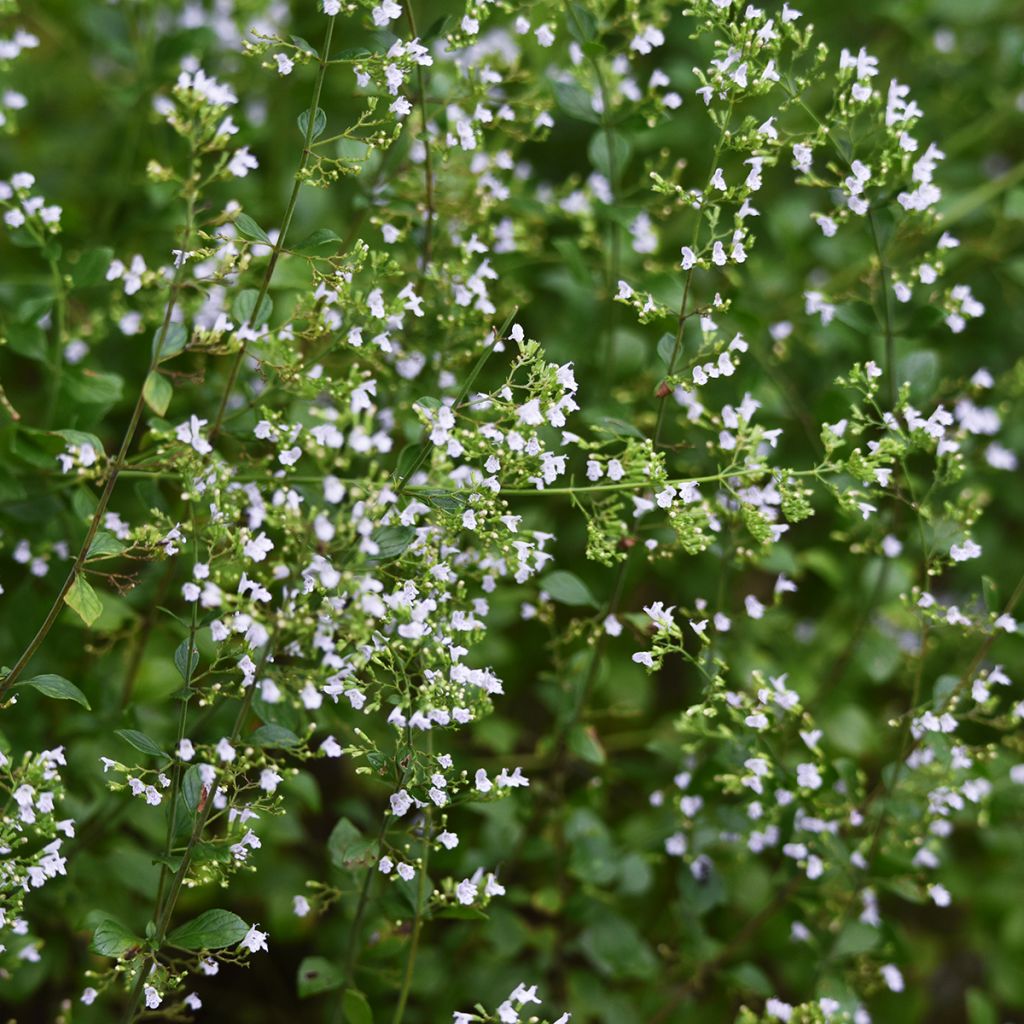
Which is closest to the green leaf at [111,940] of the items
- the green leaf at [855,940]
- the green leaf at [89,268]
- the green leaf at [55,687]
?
the green leaf at [55,687]

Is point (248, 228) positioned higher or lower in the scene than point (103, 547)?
higher

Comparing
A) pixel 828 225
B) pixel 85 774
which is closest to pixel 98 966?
pixel 85 774

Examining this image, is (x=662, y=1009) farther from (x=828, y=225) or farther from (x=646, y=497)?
(x=828, y=225)

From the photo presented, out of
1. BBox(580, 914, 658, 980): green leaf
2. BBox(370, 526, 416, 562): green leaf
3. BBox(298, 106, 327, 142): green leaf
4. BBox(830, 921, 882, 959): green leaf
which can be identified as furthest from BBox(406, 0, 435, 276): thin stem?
BBox(830, 921, 882, 959): green leaf

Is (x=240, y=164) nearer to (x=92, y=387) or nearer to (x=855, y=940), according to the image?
(x=92, y=387)

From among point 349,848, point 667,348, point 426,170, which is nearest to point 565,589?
point 667,348

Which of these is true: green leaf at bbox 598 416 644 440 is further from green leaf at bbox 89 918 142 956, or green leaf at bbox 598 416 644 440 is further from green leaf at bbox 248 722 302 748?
green leaf at bbox 89 918 142 956

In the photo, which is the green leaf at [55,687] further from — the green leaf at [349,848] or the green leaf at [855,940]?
the green leaf at [855,940]
